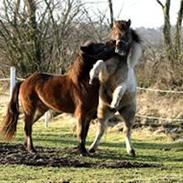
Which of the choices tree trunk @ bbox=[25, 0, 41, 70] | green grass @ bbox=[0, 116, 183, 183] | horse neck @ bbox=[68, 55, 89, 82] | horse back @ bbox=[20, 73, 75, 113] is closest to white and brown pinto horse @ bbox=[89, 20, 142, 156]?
horse neck @ bbox=[68, 55, 89, 82]

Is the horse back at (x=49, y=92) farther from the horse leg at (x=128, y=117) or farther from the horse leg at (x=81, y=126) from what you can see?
the horse leg at (x=128, y=117)

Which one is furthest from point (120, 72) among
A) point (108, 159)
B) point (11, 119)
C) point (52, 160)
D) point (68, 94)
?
point (11, 119)

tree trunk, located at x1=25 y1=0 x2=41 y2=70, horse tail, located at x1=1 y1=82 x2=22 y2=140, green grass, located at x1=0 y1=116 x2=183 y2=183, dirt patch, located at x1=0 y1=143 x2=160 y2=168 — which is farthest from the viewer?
tree trunk, located at x1=25 y1=0 x2=41 y2=70

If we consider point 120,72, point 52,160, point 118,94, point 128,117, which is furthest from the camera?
point 128,117

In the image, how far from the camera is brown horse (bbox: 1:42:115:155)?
11203mm

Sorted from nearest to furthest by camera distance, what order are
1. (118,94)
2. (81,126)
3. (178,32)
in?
1. (118,94)
2. (81,126)
3. (178,32)

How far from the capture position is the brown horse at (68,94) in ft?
36.8

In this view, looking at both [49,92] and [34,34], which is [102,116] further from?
[34,34]

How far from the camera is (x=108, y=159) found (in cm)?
1099

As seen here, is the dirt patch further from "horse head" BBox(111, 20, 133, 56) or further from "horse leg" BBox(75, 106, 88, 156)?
"horse head" BBox(111, 20, 133, 56)

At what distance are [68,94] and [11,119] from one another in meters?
1.32

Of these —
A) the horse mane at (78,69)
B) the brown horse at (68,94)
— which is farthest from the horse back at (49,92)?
the horse mane at (78,69)

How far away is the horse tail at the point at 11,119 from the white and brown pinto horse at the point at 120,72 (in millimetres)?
1703

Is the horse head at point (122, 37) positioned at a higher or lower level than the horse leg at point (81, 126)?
higher
